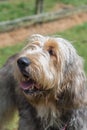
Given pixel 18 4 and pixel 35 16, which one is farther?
pixel 18 4

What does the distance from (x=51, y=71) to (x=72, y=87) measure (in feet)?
1.14

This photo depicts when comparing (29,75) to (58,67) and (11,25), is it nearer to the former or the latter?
(58,67)

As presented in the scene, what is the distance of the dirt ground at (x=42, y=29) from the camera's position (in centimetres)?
1104

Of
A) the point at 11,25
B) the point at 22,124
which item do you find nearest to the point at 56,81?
the point at 22,124

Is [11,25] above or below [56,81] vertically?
below

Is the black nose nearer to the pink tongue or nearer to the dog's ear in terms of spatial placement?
the pink tongue

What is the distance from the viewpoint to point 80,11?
13180mm

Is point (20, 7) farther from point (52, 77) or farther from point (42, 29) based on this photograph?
point (52, 77)

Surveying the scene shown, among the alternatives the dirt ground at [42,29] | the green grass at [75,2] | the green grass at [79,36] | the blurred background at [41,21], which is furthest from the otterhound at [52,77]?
the green grass at [75,2]

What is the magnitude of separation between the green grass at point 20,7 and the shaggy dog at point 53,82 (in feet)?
19.3

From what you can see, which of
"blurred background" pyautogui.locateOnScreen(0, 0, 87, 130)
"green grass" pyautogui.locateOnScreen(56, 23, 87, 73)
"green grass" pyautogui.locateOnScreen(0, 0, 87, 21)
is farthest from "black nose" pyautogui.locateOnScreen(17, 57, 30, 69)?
"green grass" pyautogui.locateOnScreen(0, 0, 87, 21)

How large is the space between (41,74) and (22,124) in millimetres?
1215

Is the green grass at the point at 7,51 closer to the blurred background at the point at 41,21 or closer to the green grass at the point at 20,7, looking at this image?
the blurred background at the point at 41,21

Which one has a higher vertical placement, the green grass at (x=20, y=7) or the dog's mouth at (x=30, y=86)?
the dog's mouth at (x=30, y=86)
